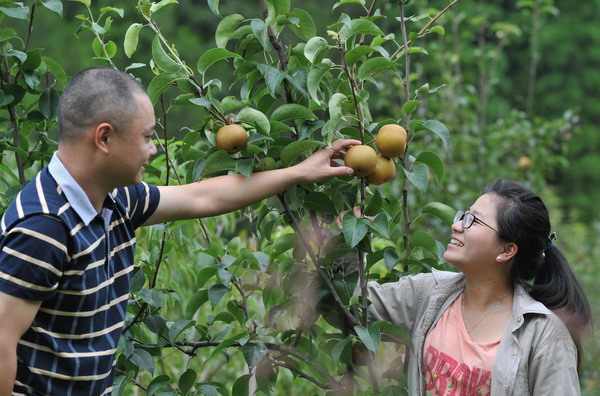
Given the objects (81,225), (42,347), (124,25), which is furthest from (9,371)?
(124,25)

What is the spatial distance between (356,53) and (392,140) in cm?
22

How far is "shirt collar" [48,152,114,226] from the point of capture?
6.07 ft

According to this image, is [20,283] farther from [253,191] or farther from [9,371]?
[253,191]

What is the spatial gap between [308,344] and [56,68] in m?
1.01

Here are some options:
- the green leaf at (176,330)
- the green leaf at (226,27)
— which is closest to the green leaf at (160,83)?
the green leaf at (226,27)

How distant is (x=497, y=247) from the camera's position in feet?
7.52

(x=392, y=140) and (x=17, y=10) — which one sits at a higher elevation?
(x=17, y=10)

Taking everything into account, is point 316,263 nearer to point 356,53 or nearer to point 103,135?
point 356,53

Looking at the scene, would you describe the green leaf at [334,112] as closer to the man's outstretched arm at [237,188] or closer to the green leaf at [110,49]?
the man's outstretched arm at [237,188]

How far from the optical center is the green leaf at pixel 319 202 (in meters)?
2.28

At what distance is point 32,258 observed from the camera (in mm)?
1749

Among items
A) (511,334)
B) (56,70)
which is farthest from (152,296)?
(511,334)

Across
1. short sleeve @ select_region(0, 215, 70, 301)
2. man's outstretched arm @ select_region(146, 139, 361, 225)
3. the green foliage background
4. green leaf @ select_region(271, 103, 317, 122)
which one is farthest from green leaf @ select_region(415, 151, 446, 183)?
short sleeve @ select_region(0, 215, 70, 301)

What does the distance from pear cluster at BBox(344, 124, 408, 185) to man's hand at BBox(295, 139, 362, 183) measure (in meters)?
0.03
